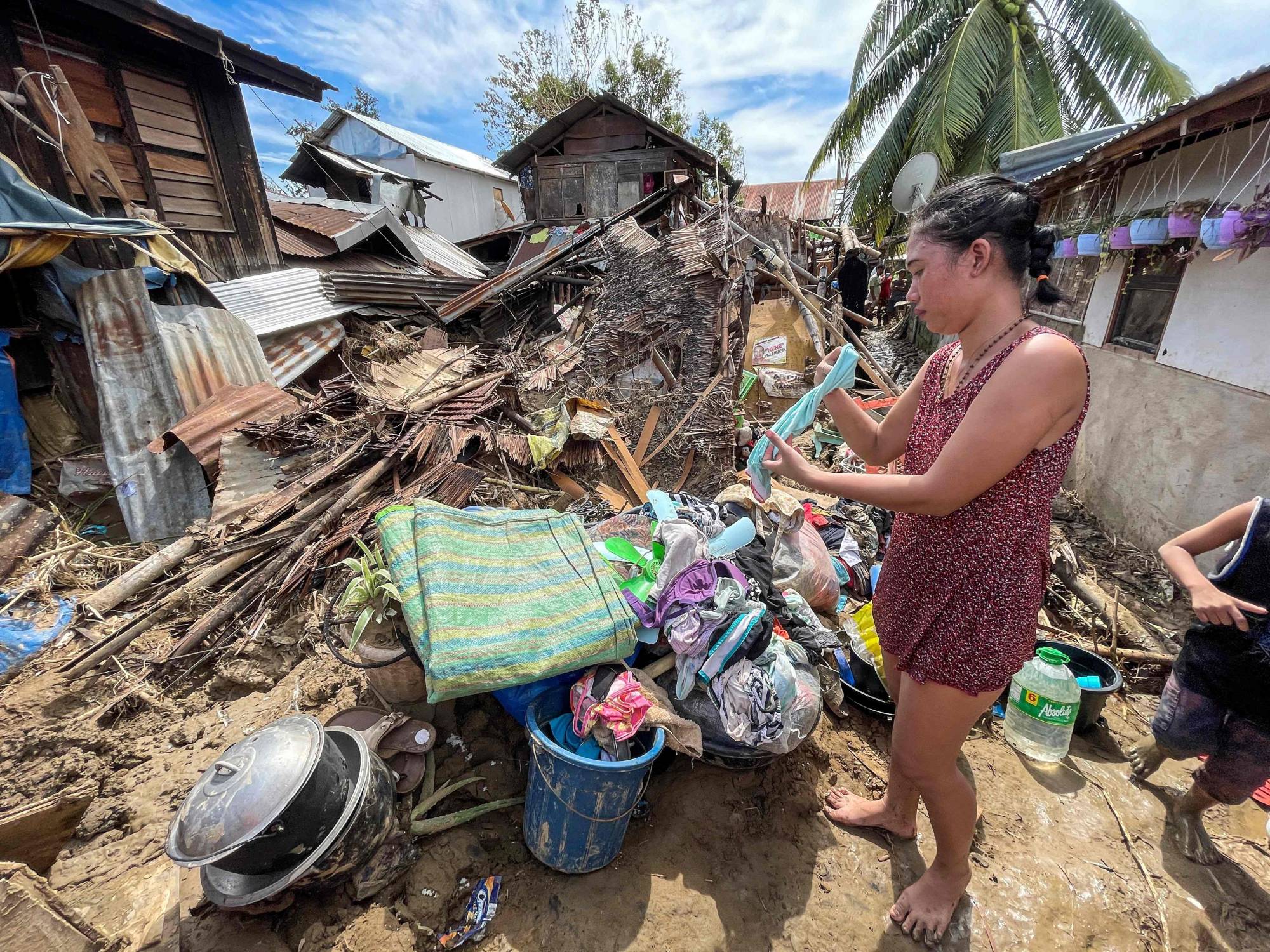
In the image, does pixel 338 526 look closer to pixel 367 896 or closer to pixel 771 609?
pixel 367 896

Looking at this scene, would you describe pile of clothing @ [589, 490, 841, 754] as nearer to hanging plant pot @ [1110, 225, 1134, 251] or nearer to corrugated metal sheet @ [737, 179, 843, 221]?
hanging plant pot @ [1110, 225, 1134, 251]

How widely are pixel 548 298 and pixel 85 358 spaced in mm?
5608

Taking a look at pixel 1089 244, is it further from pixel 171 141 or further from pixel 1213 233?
pixel 171 141

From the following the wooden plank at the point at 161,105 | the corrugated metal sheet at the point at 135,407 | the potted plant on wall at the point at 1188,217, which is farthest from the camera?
the wooden plank at the point at 161,105

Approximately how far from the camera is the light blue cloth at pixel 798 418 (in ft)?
6.57

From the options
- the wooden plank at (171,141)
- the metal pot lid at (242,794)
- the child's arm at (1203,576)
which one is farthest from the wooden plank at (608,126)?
the metal pot lid at (242,794)

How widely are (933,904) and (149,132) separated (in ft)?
31.2

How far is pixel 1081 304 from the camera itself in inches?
250

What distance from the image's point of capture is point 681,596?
238 cm

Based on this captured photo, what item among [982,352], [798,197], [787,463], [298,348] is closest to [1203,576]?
[982,352]

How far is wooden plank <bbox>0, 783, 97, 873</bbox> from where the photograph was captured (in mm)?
1863

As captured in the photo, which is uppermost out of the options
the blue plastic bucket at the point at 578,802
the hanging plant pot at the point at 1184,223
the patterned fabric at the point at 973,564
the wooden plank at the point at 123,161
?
the wooden plank at the point at 123,161

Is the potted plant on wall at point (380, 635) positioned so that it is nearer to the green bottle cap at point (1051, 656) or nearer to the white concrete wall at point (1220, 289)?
the green bottle cap at point (1051, 656)

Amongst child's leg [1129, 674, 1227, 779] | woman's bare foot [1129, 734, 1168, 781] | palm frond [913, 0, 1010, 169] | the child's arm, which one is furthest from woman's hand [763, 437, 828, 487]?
palm frond [913, 0, 1010, 169]
